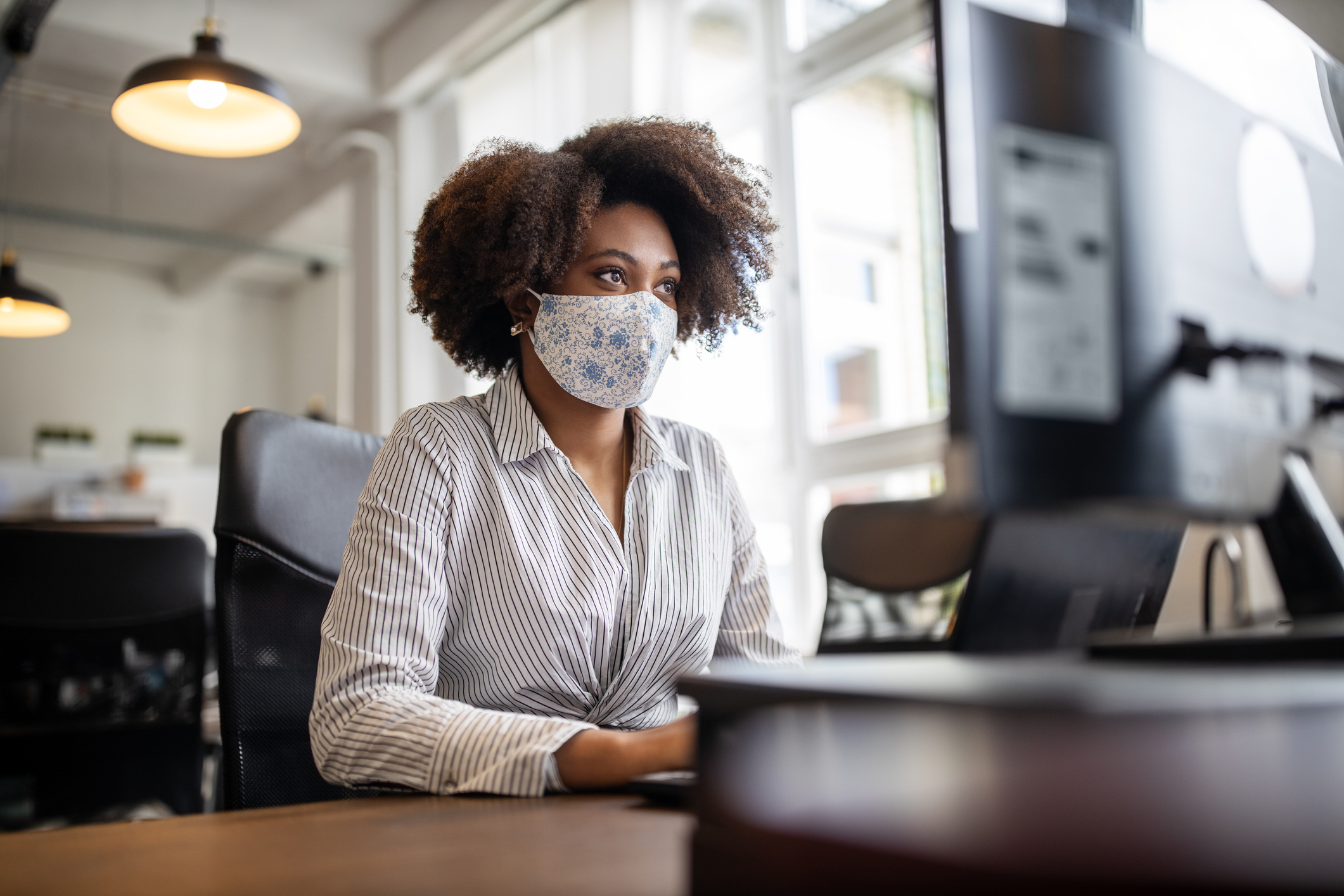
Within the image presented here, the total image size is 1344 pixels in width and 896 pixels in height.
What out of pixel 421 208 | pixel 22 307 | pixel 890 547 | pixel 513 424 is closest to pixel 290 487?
pixel 513 424

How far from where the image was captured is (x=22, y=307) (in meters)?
4.66

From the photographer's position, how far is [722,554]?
52.3 inches

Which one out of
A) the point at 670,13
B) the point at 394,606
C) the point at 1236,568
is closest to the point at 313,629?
the point at 394,606

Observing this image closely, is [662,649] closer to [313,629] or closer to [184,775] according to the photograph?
[313,629]

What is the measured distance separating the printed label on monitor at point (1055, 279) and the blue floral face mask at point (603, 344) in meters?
0.91

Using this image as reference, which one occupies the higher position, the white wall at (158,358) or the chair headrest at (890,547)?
the white wall at (158,358)

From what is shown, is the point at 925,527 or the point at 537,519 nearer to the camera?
the point at 537,519

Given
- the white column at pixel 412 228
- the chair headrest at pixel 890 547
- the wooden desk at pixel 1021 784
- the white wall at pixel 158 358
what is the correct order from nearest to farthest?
1. the wooden desk at pixel 1021 784
2. the chair headrest at pixel 890 547
3. the white column at pixel 412 228
4. the white wall at pixel 158 358

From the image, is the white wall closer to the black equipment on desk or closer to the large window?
the large window

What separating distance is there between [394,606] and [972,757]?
0.73m

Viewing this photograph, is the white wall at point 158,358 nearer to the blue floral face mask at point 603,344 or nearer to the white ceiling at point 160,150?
the white ceiling at point 160,150

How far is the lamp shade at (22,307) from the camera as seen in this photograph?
4602mm

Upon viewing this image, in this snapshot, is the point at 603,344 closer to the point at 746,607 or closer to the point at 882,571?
the point at 746,607

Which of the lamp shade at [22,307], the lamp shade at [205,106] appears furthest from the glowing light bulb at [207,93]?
the lamp shade at [22,307]
